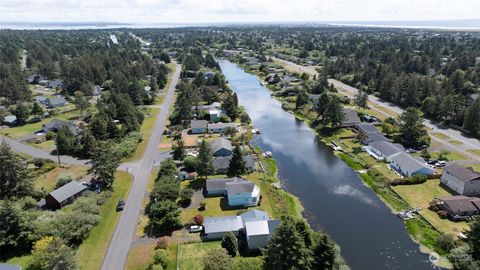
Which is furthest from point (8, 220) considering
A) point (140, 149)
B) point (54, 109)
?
point (54, 109)

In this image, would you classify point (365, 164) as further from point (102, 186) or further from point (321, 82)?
point (321, 82)

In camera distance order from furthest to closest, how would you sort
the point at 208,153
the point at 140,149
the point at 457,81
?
the point at 457,81 → the point at 140,149 → the point at 208,153

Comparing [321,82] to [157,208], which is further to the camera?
[321,82]

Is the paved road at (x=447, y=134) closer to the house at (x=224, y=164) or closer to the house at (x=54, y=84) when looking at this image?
the house at (x=224, y=164)

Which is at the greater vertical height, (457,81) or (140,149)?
(457,81)

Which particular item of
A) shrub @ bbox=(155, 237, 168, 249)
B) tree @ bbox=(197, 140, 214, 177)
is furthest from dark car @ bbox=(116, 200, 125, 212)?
tree @ bbox=(197, 140, 214, 177)

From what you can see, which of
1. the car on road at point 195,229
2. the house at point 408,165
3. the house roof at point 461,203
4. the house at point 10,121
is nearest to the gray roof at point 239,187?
the car on road at point 195,229

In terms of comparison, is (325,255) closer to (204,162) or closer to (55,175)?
(204,162)

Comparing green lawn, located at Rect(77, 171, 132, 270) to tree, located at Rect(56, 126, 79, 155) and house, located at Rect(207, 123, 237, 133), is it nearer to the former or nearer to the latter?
tree, located at Rect(56, 126, 79, 155)
